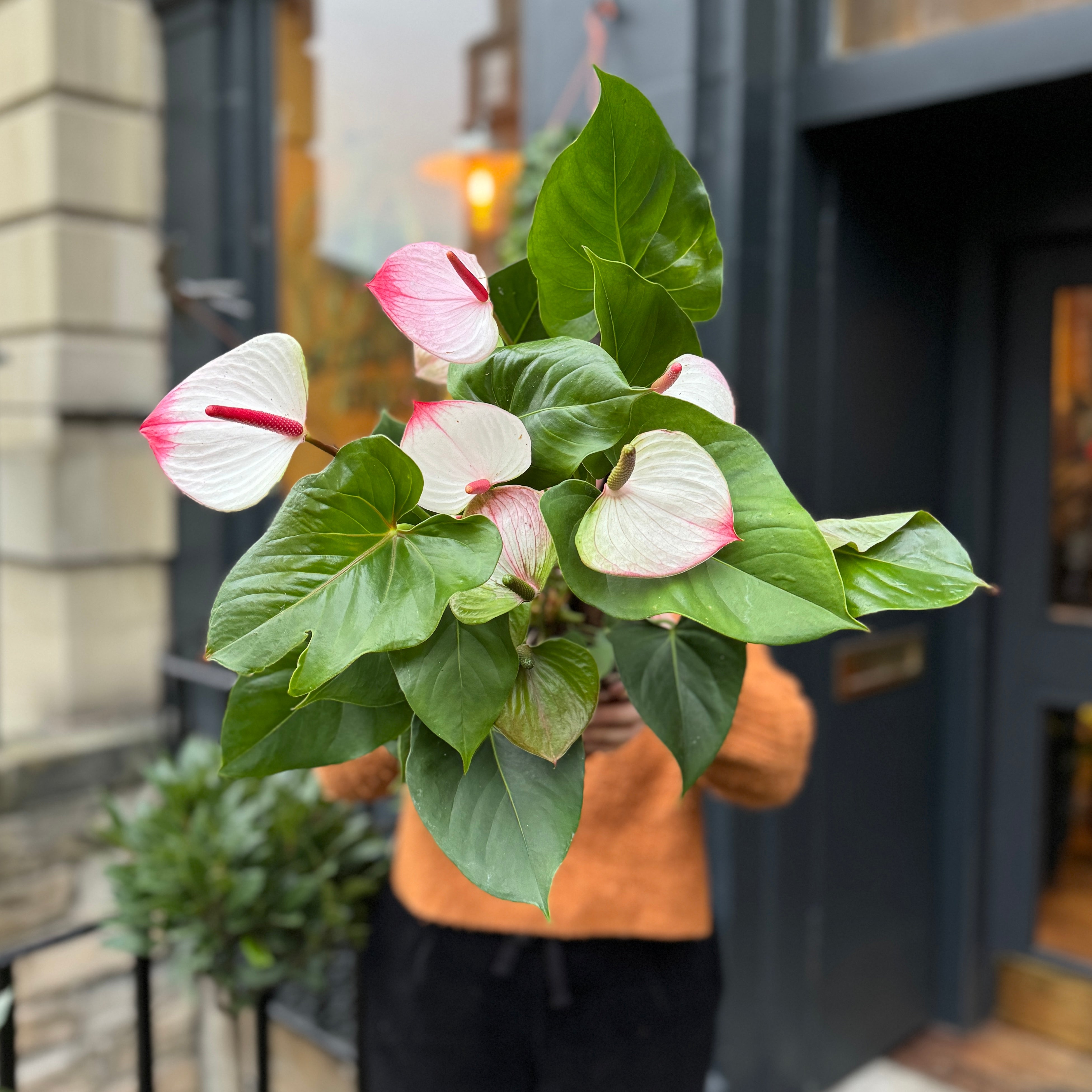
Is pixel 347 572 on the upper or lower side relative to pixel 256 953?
upper

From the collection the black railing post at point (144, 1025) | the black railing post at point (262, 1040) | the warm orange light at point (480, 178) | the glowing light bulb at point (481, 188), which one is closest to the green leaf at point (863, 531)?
the black railing post at point (144, 1025)

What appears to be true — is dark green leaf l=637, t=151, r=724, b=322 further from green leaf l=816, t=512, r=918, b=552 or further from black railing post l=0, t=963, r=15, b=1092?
black railing post l=0, t=963, r=15, b=1092

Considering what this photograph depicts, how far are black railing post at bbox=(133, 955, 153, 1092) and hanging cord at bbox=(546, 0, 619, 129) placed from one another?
1965 mm

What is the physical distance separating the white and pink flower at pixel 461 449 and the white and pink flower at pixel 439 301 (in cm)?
5

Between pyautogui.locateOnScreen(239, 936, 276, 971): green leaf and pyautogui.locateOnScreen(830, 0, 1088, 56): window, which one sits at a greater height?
pyautogui.locateOnScreen(830, 0, 1088, 56): window

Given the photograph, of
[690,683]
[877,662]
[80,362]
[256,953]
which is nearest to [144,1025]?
[256,953]

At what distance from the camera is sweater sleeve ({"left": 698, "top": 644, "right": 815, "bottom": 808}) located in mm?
1280

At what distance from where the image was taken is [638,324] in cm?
62

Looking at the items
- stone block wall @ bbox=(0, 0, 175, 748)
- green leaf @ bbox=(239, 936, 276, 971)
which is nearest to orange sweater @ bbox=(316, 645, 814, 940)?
green leaf @ bbox=(239, 936, 276, 971)

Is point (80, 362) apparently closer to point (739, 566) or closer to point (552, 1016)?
point (552, 1016)

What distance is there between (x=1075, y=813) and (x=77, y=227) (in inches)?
135

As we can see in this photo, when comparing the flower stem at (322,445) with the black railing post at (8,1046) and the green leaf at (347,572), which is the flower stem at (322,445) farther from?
the black railing post at (8,1046)

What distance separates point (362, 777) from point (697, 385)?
85 cm

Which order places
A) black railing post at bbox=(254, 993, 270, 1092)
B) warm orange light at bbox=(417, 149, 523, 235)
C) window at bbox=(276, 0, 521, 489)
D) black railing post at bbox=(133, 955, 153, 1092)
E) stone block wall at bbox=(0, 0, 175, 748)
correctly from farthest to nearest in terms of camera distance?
stone block wall at bbox=(0, 0, 175, 748) < window at bbox=(276, 0, 521, 489) < warm orange light at bbox=(417, 149, 523, 235) < black railing post at bbox=(254, 993, 270, 1092) < black railing post at bbox=(133, 955, 153, 1092)
